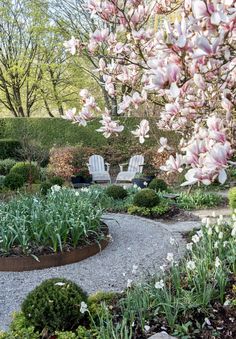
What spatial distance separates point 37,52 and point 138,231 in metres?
14.3

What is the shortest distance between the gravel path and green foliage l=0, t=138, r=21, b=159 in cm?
857

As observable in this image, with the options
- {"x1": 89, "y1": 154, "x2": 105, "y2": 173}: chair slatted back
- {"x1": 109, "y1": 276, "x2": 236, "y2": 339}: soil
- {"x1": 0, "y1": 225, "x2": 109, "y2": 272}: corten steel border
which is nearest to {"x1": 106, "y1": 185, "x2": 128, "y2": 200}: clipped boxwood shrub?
{"x1": 0, "y1": 225, "x2": 109, "y2": 272}: corten steel border

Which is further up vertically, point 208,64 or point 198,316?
point 208,64

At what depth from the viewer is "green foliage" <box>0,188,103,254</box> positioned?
477 centimetres

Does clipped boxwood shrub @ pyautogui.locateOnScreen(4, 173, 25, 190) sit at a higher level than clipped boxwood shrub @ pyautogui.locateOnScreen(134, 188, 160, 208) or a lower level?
higher

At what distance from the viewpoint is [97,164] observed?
41.5 ft

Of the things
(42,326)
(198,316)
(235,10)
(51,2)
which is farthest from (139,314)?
(51,2)

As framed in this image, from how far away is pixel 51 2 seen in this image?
683 inches

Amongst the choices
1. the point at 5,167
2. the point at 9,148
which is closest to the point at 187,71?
the point at 5,167

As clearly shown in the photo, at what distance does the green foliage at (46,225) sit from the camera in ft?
15.7

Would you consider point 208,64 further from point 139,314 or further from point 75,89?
point 75,89

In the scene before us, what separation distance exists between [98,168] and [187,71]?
36.4 ft

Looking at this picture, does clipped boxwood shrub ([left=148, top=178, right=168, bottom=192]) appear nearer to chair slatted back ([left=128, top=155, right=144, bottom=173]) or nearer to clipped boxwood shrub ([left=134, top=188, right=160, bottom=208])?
clipped boxwood shrub ([left=134, top=188, right=160, bottom=208])

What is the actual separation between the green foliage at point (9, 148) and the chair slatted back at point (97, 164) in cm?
280
